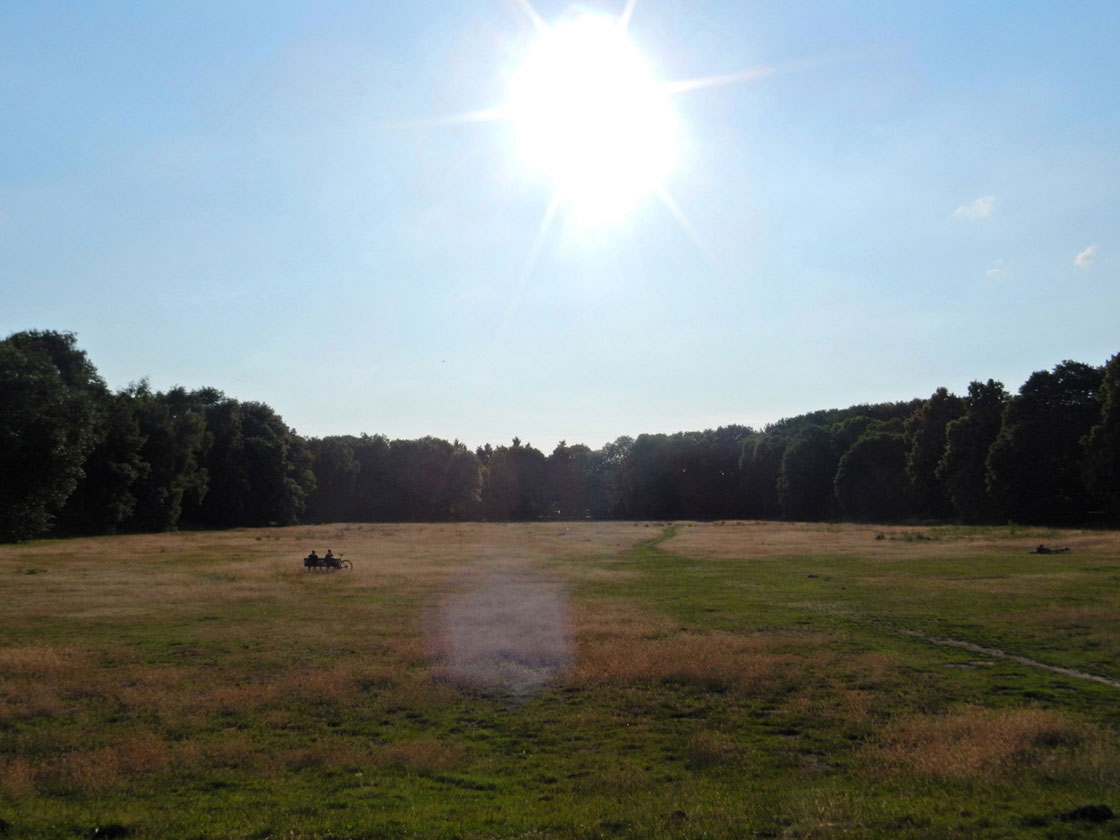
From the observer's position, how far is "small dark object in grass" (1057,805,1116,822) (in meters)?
9.05

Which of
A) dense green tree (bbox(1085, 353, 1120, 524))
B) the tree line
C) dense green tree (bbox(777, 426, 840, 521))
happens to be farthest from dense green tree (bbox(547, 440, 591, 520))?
dense green tree (bbox(1085, 353, 1120, 524))

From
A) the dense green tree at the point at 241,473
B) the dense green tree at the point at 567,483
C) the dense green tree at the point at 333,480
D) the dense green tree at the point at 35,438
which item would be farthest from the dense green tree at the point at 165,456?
the dense green tree at the point at 567,483

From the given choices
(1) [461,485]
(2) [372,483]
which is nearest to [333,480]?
(2) [372,483]

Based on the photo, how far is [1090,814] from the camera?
9.11 m

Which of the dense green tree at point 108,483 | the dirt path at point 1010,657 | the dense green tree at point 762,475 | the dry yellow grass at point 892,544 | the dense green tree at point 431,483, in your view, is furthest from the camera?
the dense green tree at point 762,475

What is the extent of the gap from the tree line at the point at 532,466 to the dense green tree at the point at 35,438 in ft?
0.48

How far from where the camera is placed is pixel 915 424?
112 m

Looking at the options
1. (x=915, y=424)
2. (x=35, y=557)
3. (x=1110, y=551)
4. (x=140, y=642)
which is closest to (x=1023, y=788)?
(x=140, y=642)

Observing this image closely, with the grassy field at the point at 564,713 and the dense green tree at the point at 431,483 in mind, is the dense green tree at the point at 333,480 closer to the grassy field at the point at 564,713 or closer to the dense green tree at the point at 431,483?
the dense green tree at the point at 431,483

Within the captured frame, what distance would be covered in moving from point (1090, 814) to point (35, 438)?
221ft

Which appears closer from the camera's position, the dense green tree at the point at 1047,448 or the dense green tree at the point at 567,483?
the dense green tree at the point at 1047,448

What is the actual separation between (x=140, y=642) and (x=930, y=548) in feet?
156

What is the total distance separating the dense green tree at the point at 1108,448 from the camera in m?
69.3

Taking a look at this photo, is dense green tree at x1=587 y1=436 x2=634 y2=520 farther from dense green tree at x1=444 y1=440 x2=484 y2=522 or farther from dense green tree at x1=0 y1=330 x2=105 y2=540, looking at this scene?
dense green tree at x1=0 y1=330 x2=105 y2=540
